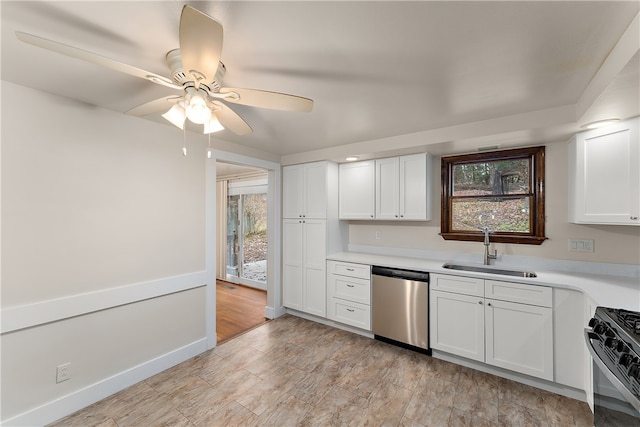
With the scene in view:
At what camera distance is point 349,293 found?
3322 mm

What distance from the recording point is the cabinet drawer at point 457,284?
2.49 m

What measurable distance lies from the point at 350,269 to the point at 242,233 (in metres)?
3.19

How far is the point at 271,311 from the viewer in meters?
3.80

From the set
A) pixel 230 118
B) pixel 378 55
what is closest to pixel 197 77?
pixel 230 118

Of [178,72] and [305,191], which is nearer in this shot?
[178,72]

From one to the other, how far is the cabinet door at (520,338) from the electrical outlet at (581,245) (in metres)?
0.79

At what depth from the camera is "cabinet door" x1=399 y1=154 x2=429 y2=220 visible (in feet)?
10.1

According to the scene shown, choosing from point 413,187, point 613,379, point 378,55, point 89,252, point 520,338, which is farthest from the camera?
point 413,187

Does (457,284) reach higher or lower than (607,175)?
lower

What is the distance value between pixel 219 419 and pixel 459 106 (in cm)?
300

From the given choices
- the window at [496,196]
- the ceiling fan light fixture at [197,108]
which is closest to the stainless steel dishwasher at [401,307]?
the window at [496,196]

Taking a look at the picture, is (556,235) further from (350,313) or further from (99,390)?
(99,390)

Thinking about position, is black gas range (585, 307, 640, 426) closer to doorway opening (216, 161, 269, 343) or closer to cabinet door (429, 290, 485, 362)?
cabinet door (429, 290, 485, 362)

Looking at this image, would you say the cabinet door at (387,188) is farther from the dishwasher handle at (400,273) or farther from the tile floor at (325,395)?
the tile floor at (325,395)
